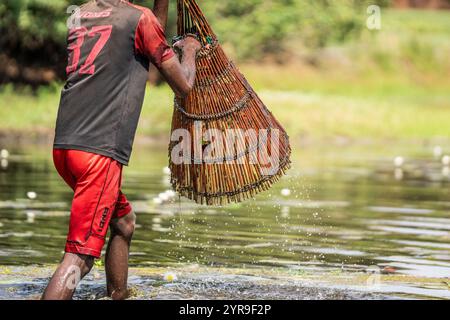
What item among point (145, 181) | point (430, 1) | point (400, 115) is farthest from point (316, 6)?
point (145, 181)

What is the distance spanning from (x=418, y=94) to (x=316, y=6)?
4655 mm

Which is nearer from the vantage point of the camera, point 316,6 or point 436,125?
point 436,125

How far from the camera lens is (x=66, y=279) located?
24.4 feet

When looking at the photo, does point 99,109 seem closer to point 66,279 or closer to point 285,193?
point 66,279

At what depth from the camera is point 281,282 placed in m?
9.50

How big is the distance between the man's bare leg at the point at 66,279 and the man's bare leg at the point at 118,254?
74cm

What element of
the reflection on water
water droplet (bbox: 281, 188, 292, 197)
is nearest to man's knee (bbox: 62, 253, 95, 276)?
the reflection on water

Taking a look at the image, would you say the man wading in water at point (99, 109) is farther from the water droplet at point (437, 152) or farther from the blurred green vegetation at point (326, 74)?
the blurred green vegetation at point (326, 74)

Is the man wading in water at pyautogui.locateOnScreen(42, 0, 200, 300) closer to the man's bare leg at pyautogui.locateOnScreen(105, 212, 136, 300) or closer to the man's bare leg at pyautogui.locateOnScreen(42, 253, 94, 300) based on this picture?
the man's bare leg at pyautogui.locateOnScreen(42, 253, 94, 300)

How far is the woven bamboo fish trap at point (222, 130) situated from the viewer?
8.95 metres

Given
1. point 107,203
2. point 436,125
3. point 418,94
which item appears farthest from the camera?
point 418,94
